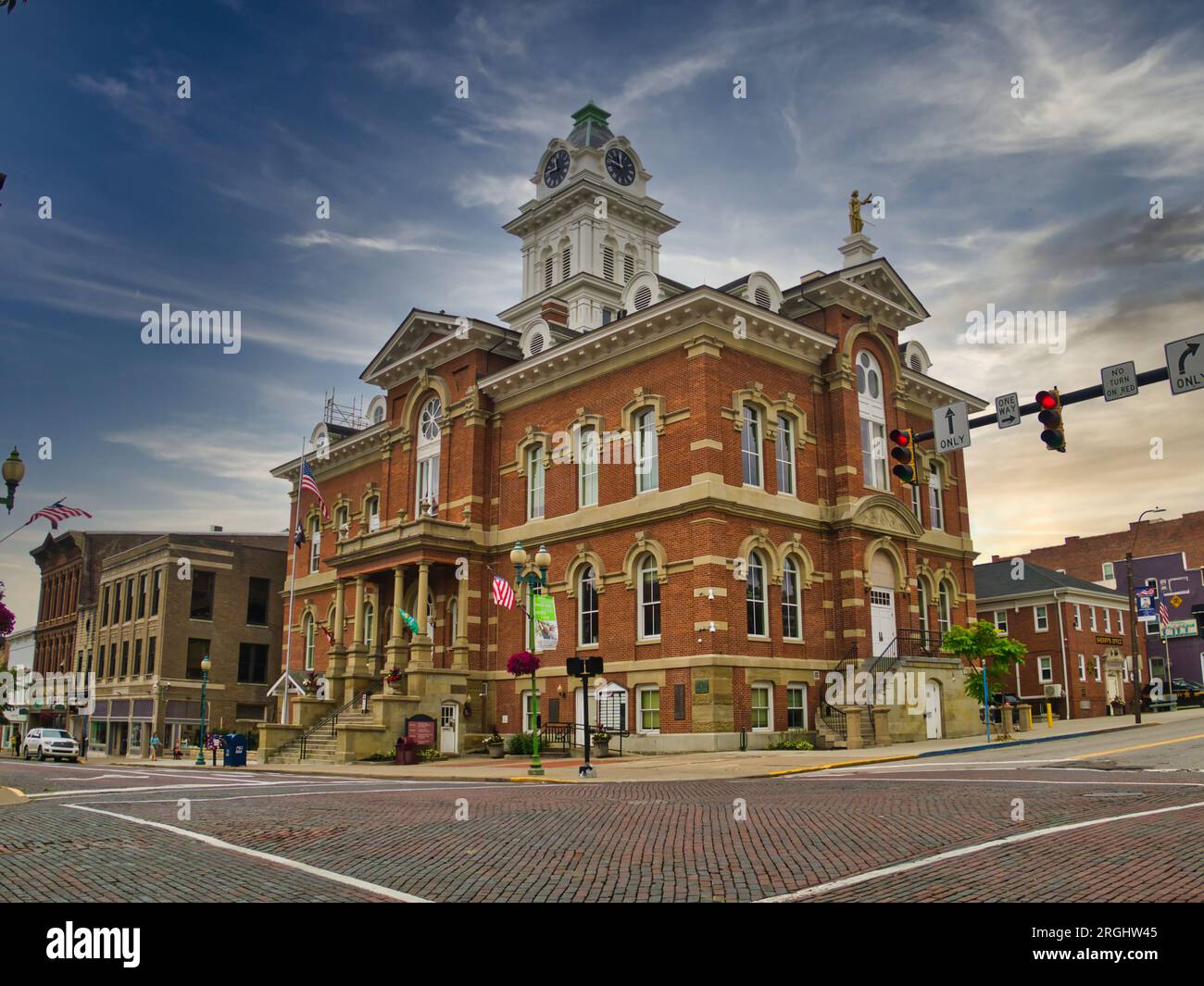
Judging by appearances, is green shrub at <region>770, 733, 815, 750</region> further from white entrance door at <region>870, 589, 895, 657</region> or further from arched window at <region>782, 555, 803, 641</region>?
white entrance door at <region>870, 589, 895, 657</region>

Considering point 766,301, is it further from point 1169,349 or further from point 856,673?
point 1169,349

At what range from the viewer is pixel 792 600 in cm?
3334

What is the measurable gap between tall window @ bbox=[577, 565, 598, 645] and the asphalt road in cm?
1575

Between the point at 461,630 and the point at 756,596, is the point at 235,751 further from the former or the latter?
the point at 756,596

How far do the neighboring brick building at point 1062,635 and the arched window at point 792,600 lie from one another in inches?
996

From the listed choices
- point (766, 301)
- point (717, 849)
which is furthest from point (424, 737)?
point (717, 849)

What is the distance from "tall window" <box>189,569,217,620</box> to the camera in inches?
2403

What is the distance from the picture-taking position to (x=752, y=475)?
3300 cm

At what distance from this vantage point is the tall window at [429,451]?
42.1 meters

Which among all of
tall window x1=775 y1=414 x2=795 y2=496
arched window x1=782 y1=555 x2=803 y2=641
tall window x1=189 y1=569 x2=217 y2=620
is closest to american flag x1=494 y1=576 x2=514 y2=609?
arched window x1=782 y1=555 x2=803 y2=641

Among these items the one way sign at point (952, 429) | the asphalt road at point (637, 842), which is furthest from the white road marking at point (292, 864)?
the one way sign at point (952, 429)

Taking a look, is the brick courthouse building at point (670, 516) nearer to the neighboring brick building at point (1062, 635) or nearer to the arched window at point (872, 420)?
the arched window at point (872, 420)
